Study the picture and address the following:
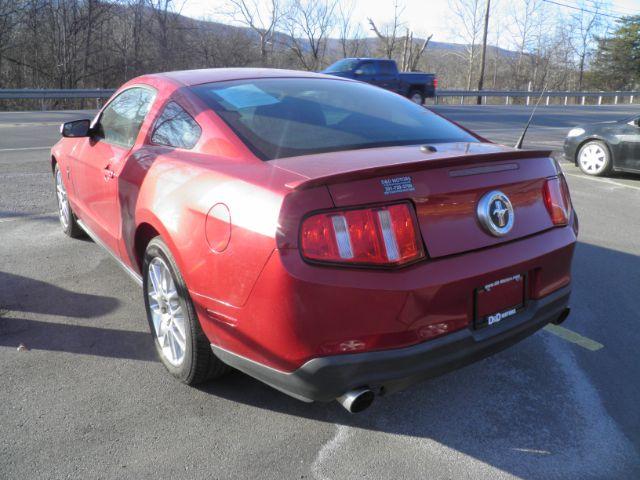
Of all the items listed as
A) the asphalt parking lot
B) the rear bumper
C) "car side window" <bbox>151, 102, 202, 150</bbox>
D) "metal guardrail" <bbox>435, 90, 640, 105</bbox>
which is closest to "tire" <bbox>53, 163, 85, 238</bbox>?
the asphalt parking lot

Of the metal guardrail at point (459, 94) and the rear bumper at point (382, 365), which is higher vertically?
the metal guardrail at point (459, 94)

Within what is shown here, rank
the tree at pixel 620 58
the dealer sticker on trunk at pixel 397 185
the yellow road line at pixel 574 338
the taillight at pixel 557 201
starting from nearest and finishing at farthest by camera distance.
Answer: the dealer sticker on trunk at pixel 397 185
the taillight at pixel 557 201
the yellow road line at pixel 574 338
the tree at pixel 620 58

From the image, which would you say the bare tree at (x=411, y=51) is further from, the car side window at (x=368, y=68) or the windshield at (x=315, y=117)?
the windshield at (x=315, y=117)

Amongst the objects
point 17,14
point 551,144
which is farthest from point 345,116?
point 17,14

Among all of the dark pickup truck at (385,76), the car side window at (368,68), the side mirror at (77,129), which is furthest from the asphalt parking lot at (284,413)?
the car side window at (368,68)

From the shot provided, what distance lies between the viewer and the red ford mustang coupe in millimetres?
2180

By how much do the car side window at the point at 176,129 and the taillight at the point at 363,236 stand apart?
44.6 inches

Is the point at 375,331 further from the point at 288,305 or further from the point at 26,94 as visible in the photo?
the point at 26,94

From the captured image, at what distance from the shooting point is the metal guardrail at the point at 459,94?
21016mm

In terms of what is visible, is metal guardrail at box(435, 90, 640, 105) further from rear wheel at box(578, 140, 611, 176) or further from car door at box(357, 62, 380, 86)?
rear wheel at box(578, 140, 611, 176)

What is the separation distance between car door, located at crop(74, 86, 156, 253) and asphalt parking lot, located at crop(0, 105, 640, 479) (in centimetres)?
59

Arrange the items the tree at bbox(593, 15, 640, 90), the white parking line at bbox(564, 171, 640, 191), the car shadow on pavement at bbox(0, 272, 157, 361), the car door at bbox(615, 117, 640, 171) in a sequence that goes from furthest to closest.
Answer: the tree at bbox(593, 15, 640, 90)
the car door at bbox(615, 117, 640, 171)
the white parking line at bbox(564, 171, 640, 191)
the car shadow on pavement at bbox(0, 272, 157, 361)

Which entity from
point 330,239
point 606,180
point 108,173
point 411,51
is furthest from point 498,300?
point 411,51

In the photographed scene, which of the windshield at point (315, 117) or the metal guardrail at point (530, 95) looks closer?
the windshield at point (315, 117)
